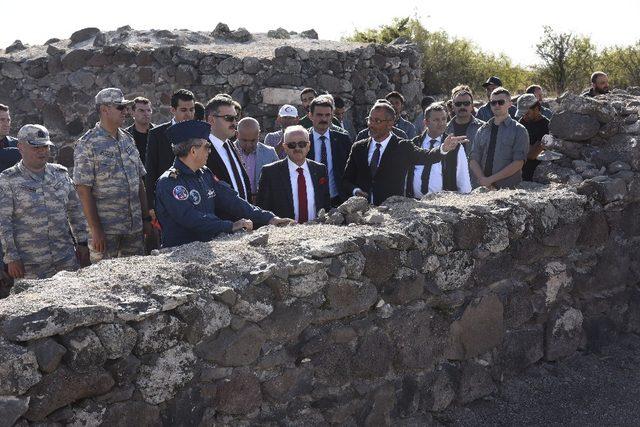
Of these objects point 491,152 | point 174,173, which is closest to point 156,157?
point 174,173

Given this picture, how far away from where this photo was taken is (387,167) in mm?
5668

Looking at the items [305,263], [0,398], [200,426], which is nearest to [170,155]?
[305,263]

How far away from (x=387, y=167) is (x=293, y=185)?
0.82m

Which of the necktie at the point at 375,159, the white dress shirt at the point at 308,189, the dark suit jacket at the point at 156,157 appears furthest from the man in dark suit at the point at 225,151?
the necktie at the point at 375,159

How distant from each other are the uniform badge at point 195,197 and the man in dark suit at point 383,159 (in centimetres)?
158

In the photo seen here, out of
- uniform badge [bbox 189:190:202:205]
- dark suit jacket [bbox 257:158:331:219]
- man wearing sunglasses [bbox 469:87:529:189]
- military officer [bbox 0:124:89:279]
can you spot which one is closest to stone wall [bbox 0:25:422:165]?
man wearing sunglasses [bbox 469:87:529:189]

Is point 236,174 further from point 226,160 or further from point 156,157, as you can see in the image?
point 156,157

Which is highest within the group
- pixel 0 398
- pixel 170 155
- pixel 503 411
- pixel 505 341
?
pixel 170 155

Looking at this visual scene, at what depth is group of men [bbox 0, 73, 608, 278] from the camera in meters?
4.38

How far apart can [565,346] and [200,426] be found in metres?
3.01

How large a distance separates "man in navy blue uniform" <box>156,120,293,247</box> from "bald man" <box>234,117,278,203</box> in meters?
1.91

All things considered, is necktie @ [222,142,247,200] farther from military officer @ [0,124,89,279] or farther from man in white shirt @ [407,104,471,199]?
man in white shirt @ [407,104,471,199]

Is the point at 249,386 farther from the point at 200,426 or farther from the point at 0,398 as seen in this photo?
the point at 0,398

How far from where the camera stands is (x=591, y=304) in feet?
18.5
